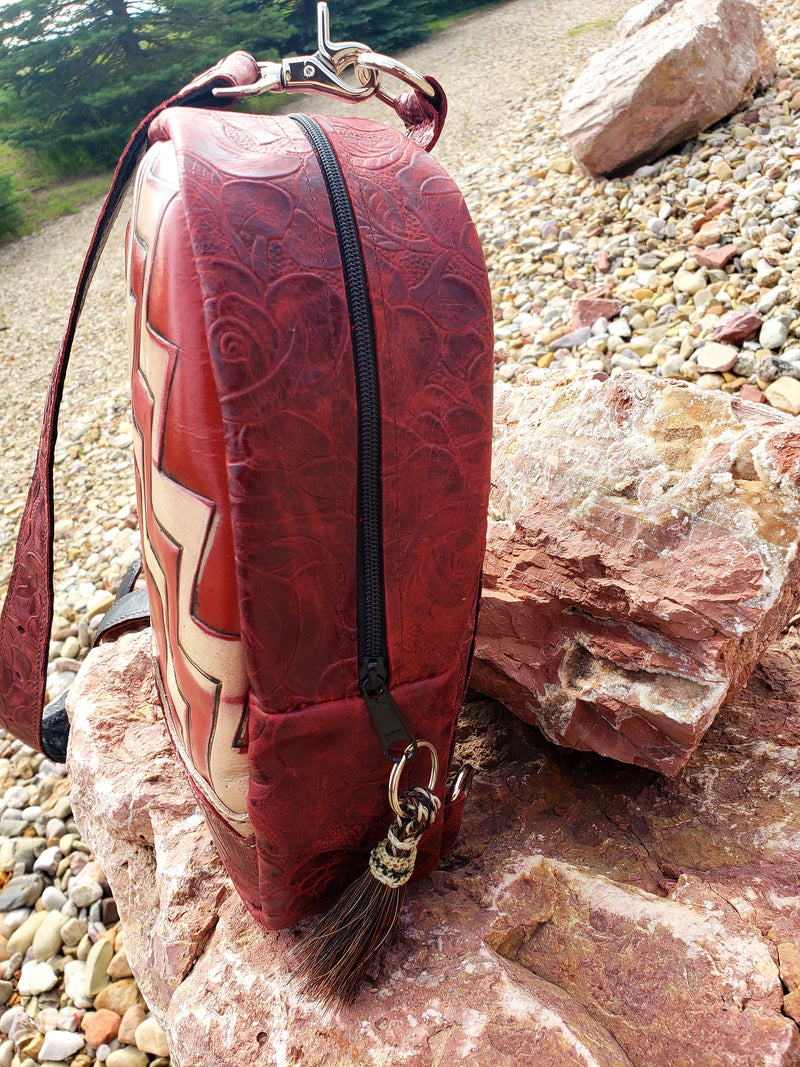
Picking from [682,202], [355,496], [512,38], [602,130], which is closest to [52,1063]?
[355,496]

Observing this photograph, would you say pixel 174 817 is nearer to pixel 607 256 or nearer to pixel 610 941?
pixel 610 941

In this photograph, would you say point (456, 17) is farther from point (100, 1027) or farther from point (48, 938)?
point (100, 1027)

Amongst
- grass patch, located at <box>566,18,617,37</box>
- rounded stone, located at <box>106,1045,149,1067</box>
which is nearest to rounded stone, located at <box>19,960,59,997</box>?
rounded stone, located at <box>106,1045,149,1067</box>

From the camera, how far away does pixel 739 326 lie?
6.90 ft

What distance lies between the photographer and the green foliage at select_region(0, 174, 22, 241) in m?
7.26

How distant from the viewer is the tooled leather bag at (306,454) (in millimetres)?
630

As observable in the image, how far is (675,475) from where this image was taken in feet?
3.29

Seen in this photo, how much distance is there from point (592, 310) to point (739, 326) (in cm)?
58

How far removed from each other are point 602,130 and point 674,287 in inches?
45.7

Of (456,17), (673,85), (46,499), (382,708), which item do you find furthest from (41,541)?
(456,17)

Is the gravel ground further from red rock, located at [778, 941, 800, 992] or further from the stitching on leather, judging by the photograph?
red rock, located at [778, 941, 800, 992]

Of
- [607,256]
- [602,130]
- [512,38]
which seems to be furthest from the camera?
[512,38]

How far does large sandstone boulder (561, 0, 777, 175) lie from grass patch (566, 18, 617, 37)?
3.70 metres

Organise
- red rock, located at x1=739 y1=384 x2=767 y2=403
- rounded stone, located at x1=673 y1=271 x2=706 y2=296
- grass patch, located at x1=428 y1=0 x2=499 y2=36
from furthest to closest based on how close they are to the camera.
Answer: grass patch, located at x1=428 y1=0 x2=499 y2=36
rounded stone, located at x1=673 y1=271 x2=706 y2=296
red rock, located at x1=739 y1=384 x2=767 y2=403
